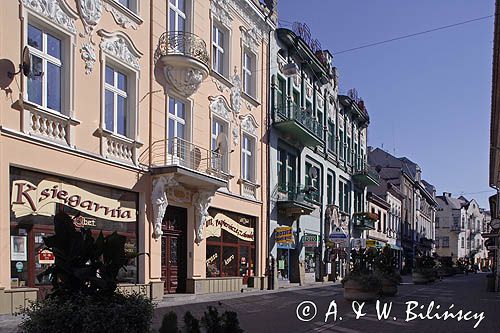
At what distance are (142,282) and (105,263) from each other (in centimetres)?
1185

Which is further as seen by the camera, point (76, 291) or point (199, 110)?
point (199, 110)

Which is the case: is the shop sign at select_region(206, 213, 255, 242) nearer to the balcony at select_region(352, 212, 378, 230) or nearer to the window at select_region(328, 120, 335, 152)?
the window at select_region(328, 120, 335, 152)

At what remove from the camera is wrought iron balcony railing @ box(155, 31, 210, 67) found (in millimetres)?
19000

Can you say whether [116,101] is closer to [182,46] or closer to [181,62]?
[181,62]

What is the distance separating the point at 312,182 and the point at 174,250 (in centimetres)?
1490

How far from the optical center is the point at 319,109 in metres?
35.8

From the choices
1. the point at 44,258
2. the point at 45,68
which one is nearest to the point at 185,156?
the point at 45,68

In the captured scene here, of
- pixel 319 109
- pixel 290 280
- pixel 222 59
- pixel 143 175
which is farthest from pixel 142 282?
pixel 319 109

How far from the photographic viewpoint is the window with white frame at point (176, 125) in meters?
19.3

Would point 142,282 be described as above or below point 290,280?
above

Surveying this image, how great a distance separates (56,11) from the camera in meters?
14.5

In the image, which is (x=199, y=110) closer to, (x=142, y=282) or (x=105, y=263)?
(x=142, y=282)

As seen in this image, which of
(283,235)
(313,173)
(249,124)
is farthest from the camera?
(313,173)

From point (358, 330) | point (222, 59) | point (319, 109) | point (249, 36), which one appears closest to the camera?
point (358, 330)
